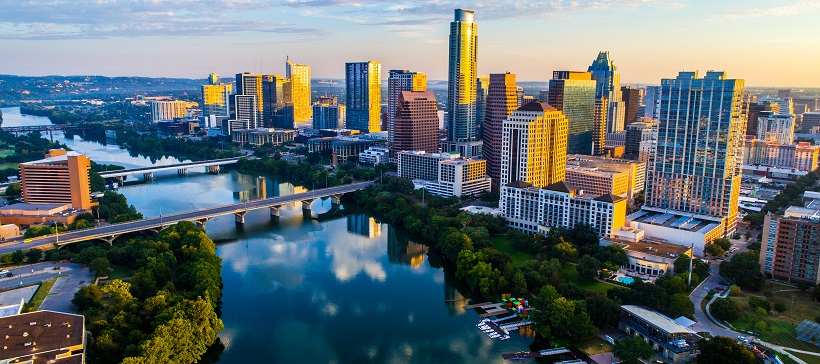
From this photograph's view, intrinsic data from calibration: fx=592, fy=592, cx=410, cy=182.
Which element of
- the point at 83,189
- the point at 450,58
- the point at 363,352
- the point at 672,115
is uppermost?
the point at 450,58

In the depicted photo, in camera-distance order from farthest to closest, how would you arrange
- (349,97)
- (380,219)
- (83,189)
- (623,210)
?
1. (349,97)
2. (380,219)
3. (83,189)
4. (623,210)

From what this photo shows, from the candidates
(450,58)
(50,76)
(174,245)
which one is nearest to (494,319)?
(174,245)

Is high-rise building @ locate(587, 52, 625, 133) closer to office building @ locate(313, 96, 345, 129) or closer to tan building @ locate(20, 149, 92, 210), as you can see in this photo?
office building @ locate(313, 96, 345, 129)

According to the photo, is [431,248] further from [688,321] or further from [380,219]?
[688,321]

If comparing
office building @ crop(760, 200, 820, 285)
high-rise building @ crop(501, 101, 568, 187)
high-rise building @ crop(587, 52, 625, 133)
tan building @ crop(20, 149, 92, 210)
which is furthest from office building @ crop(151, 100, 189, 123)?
office building @ crop(760, 200, 820, 285)

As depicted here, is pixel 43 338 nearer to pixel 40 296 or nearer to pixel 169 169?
pixel 40 296

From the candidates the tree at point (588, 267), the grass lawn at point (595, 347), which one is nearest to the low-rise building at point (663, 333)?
the grass lawn at point (595, 347)

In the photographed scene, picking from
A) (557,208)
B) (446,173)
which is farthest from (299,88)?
(557,208)
